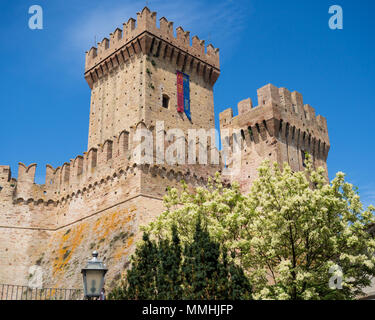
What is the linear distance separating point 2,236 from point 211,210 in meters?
11.9

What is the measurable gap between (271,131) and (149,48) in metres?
8.44

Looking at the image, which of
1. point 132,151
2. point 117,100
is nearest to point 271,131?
point 132,151

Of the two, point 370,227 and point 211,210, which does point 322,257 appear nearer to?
point 370,227

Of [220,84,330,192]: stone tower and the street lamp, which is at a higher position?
[220,84,330,192]: stone tower

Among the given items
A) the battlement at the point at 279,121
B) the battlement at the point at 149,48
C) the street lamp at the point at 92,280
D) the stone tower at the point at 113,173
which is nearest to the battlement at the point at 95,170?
the stone tower at the point at 113,173

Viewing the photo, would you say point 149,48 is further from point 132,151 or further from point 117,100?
point 132,151

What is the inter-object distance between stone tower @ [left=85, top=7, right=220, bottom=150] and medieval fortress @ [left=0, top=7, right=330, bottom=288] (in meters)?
0.07

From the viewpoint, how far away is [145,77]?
2473 centimetres

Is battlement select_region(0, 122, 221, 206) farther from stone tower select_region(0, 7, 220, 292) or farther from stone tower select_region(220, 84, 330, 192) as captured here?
stone tower select_region(220, 84, 330, 192)

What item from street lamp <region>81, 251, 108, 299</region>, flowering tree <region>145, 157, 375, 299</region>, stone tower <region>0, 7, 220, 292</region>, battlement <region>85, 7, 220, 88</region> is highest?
battlement <region>85, 7, 220, 88</region>

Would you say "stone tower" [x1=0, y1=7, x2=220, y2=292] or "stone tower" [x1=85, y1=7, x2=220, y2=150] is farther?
"stone tower" [x1=85, y1=7, x2=220, y2=150]

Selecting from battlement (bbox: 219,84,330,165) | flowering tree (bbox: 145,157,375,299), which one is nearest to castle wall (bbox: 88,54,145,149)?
battlement (bbox: 219,84,330,165)

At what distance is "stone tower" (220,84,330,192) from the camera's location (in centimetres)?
2405

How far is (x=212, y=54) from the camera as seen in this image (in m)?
29.3
